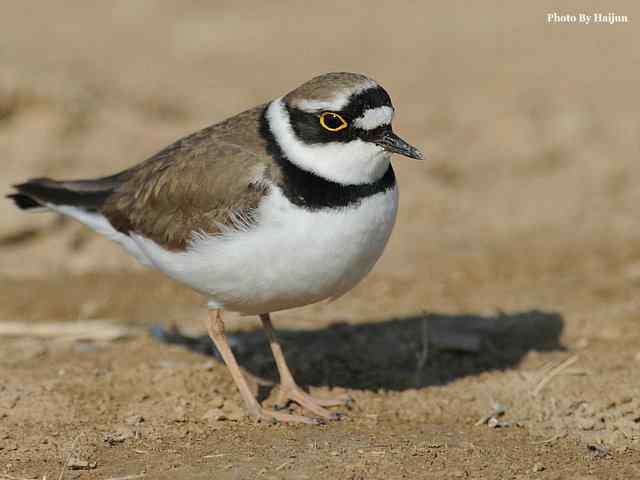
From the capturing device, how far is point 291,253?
533 centimetres

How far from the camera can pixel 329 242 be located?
210 inches

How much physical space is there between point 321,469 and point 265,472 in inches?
10.9

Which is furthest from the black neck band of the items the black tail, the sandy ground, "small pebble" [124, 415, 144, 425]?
the black tail

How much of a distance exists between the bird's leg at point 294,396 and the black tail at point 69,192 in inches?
57.8

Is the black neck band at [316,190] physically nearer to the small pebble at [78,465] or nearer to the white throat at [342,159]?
the white throat at [342,159]

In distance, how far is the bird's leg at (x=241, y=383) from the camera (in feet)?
19.3

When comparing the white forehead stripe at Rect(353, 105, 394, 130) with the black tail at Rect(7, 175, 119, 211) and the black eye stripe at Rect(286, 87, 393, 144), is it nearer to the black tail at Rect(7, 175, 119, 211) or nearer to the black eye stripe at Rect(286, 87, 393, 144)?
the black eye stripe at Rect(286, 87, 393, 144)

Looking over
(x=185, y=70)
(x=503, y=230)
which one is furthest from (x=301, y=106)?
(x=185, y=70)

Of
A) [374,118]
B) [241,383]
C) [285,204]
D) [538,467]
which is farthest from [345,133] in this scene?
[538,467]

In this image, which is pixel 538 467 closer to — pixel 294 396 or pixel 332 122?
pixel 294 396

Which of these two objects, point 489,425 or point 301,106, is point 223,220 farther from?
point 489,425

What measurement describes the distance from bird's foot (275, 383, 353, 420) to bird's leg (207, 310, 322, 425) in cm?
11

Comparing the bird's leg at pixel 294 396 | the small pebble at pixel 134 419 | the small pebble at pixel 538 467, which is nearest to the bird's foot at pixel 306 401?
the bird's leg at pixel 294 396

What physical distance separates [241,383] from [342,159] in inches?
60.4
